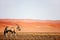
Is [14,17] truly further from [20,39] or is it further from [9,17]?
[20,39]

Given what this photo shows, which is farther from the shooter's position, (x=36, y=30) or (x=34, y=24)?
(x=34, y=24)

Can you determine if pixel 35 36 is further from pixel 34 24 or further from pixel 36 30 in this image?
pixel 34 24

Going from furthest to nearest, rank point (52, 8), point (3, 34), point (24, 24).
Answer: point (52, 8), point (24, 24), point (3, 34)

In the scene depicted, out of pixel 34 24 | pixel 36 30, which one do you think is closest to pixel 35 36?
pixel 36 30

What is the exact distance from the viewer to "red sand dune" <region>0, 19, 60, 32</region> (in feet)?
3.02

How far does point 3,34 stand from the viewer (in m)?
0.87

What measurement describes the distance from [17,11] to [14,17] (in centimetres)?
7

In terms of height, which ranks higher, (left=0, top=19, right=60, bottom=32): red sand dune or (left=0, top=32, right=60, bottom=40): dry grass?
(left=0, top=19, right=60, bottom=32): red sand dune

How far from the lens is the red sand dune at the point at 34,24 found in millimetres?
920

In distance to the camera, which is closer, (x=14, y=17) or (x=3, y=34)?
(x=3, y=34)

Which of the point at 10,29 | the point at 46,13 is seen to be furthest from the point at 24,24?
the point at 46,13

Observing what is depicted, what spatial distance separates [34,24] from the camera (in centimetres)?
101

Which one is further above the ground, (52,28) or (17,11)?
(17,11)

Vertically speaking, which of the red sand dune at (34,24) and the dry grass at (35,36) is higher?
the red sand dune at (34,24)
